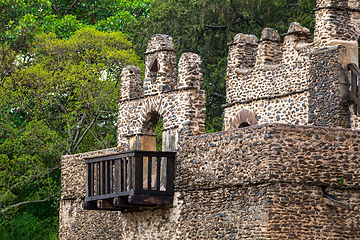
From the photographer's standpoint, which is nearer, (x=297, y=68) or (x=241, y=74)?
(x=297, y=68)

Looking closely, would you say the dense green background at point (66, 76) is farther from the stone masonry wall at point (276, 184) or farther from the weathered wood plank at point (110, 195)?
the stone masonry wall at point (276, 184)

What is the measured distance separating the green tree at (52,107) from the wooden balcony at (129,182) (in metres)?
10.2

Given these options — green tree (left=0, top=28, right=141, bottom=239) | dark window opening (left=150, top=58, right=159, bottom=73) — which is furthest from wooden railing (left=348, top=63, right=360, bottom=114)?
green tree (left=0, top=28, right=141, bottom=239)

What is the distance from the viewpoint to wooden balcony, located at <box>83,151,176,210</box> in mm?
23109

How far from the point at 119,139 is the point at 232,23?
41.6ft

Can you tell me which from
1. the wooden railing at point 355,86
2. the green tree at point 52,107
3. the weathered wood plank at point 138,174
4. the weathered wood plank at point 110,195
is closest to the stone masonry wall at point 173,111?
the weathered wood plank at point 138,174

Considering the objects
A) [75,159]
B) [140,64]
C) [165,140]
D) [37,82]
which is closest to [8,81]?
[37,82]

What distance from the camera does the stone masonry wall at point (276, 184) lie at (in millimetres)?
20188

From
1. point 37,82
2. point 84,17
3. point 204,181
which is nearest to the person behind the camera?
point 204,181

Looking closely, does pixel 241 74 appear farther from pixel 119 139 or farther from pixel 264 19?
pixel 264 19

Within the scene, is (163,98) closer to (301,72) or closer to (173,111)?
(173,111)

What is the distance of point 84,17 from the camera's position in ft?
141

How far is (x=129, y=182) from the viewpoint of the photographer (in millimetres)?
23172

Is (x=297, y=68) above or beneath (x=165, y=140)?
above
